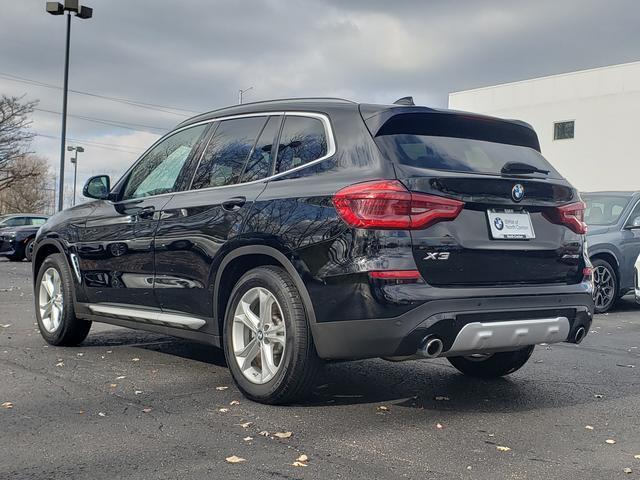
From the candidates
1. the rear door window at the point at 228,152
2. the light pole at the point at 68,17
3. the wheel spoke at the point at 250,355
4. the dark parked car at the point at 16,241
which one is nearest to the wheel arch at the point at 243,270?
the wheel spoke at the point at 250,355

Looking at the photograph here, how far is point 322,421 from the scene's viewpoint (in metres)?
4.16

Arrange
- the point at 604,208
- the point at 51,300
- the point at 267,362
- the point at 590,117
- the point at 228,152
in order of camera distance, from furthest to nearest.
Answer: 1. the point at 590,117
2. the point at 604,208
3. the point at 51,300
4. the point at 228,152
5. the point at 267,362

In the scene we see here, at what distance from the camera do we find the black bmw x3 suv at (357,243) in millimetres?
3969

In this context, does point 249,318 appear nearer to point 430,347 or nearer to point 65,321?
point 430,347

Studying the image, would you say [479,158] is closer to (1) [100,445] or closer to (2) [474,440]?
(2) [474,440]

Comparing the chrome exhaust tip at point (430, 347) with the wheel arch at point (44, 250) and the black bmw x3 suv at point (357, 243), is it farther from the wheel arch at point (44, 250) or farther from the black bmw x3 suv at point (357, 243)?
the wheel arch at point (44, 250)

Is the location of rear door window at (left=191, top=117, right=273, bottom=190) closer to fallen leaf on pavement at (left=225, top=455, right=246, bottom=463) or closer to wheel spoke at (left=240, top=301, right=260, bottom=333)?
wheel spoke at (left=240, top=301, right=260, bottom=333)

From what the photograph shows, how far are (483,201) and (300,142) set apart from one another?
1.18 metres

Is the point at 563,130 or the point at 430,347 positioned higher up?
the point at 563,130

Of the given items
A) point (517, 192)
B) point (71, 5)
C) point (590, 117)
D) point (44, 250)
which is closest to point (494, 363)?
point (517, 192)

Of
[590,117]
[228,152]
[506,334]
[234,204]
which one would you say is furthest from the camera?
[590,117]

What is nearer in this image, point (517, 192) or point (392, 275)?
point (392, 275)

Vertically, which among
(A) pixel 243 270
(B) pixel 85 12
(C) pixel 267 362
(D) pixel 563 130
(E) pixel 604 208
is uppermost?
(B) pixel 85 12

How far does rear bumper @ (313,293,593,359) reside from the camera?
393 centimetres
